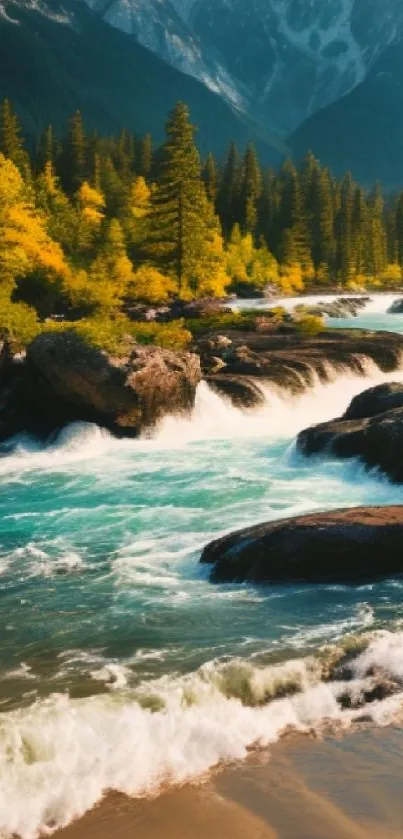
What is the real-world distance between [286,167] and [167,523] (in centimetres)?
10491

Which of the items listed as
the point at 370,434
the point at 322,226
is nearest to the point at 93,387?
the point at 370,434

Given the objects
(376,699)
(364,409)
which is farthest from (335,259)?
(376,699)

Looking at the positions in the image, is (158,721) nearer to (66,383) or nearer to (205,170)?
(66,383)

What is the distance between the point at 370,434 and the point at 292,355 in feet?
49.4

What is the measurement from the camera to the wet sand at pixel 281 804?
724 centimetres

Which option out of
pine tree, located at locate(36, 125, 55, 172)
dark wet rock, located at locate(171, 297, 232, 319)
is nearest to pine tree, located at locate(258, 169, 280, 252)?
pine tree, located at locate(36, 125, 55, 172)

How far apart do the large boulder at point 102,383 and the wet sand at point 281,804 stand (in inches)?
746

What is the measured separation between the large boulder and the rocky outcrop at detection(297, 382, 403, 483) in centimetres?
579

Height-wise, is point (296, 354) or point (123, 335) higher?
point (123, 335)

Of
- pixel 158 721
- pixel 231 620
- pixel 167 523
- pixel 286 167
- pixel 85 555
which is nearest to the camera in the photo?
pixel 158 721

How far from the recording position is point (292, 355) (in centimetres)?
3631

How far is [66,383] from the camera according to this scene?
1059 inches

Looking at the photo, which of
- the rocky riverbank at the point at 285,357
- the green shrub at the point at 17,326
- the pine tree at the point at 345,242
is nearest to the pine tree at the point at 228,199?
the pine tree at the point at 345,242

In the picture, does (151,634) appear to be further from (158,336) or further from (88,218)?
(88,218)
